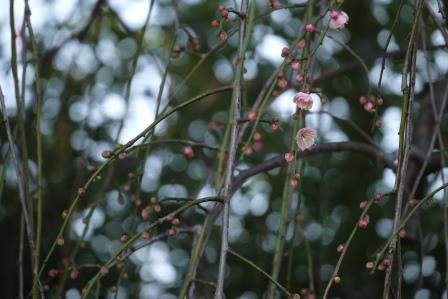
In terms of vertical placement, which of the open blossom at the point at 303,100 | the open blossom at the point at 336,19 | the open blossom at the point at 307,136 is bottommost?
the open blossom at the point at 303,100

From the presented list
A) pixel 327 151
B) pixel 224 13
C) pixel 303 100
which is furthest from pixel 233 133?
pixel 327 151

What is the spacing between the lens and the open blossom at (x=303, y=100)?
3.88 ft

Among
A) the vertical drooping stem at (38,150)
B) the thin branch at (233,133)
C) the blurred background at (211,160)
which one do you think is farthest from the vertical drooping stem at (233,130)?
the blurred background at (211,160)

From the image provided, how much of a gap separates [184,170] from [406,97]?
1.98 m

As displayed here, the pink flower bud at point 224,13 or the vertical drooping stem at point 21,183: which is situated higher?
the pink flower bud at point 224,13

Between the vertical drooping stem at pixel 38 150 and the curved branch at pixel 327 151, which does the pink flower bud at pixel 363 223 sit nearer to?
the curved branch at pixel 327 151

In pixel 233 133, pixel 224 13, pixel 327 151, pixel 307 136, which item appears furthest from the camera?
pixel 327 151

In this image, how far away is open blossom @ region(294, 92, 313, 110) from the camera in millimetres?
1182

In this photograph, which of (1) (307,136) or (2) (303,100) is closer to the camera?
(2) (303,100)

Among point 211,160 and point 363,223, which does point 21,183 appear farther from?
point 211,160

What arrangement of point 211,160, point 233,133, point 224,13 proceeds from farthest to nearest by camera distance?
1. point 211,160
2. point 224,13
3. point 233,133

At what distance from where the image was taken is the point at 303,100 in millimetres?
1192

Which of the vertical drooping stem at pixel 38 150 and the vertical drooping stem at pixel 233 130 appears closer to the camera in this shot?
the vertical drooping stem at pixel 233 130

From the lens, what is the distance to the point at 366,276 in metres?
2.90
